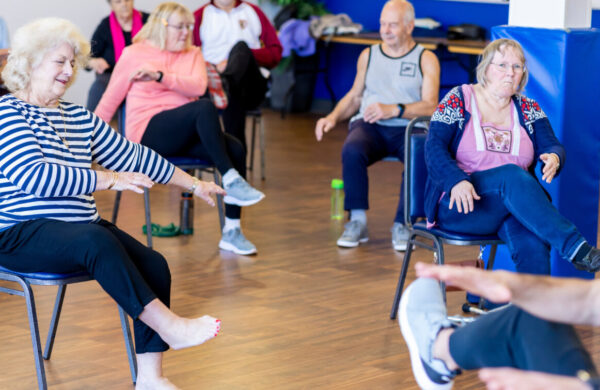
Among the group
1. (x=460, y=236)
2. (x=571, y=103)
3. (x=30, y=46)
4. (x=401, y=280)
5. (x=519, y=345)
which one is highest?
(x=30, y=46)

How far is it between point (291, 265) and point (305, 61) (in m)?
5.96

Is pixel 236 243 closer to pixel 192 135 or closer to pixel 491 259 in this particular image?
pixel 192 135

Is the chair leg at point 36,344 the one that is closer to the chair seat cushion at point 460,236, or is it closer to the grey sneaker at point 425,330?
the grey sneaker at point 425,330

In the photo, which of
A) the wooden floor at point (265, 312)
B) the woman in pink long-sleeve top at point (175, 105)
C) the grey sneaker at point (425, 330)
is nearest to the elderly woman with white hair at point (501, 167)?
the wooden floor at point (265, 312)

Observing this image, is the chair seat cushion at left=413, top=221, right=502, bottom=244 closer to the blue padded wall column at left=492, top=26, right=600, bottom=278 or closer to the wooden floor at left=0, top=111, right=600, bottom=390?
the wooden floor at left=0, top=111, right=600, bottom=390

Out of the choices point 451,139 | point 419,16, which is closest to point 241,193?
point 451,139

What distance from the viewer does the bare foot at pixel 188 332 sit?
2.70 m

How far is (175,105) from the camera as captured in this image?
16.4ft

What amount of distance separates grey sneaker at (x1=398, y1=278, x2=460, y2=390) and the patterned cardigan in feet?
3.39

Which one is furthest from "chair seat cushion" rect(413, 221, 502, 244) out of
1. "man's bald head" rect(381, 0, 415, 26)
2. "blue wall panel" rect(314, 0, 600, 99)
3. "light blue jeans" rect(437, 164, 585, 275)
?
"blue wall panel" rect(314, 0, 600, 99)

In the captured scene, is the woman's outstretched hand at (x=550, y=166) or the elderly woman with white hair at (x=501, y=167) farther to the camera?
the woman's outstretched hand at (x=550, y=166)

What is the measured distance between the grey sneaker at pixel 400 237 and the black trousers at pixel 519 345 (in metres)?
2.62

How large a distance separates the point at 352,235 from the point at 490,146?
4.87ft

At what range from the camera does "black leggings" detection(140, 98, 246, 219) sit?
4.58m
